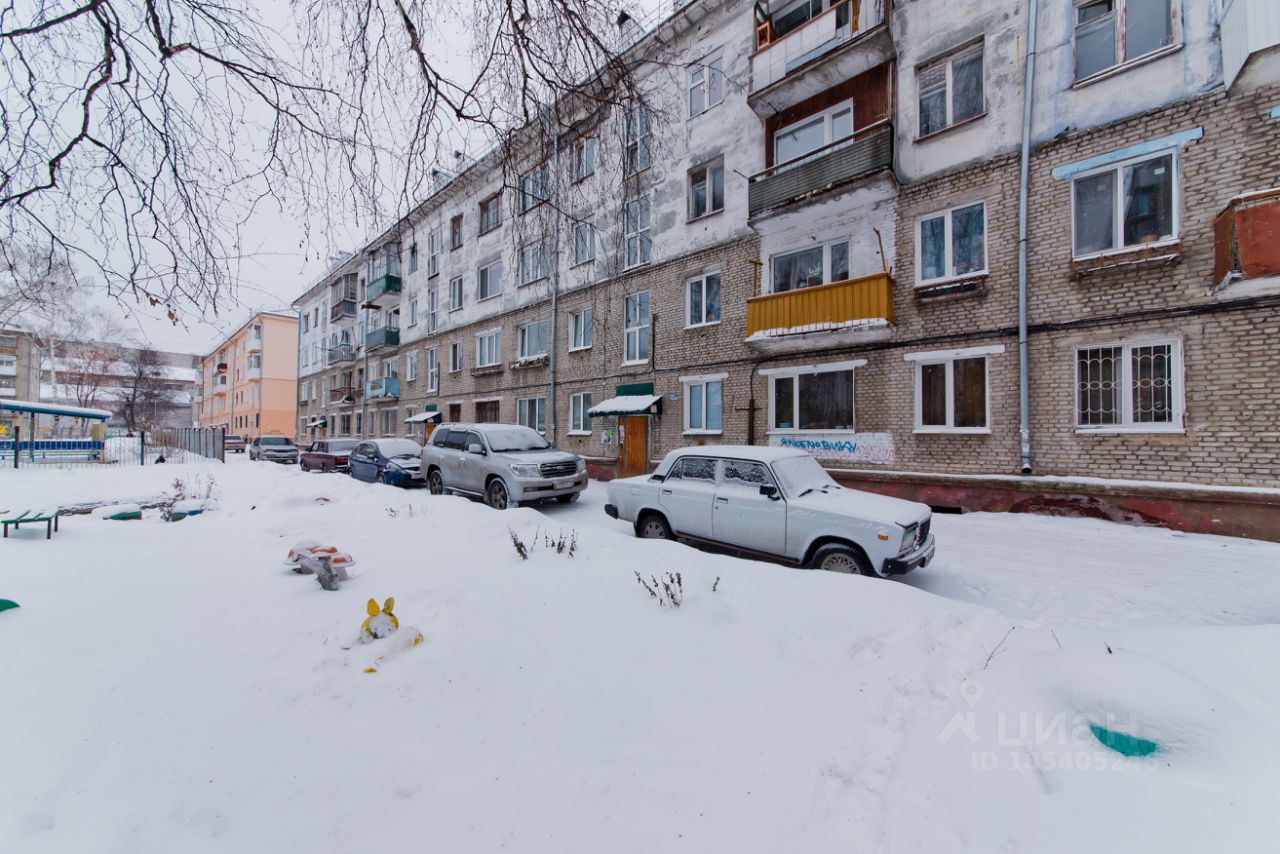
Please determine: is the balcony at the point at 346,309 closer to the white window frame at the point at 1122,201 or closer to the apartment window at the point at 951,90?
the apartment window at the point at 951,90

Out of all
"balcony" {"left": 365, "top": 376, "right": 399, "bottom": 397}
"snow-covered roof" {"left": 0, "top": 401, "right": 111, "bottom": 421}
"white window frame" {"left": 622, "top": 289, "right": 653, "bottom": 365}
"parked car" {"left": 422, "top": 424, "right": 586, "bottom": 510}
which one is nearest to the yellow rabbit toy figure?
"parked car" {"left": 422, "top": 424, "right": 586, "bottom": 510}

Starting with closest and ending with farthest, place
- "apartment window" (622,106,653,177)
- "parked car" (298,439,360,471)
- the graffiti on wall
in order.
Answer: "apartment window" (622,106,653,177), the graffiti on wall, "parked car" (298,439,360,471)

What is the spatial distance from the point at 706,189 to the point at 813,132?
3.03 metres

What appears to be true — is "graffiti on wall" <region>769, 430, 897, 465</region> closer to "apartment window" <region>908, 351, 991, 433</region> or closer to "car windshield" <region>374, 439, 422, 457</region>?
"apartment window" <region>908, 351, 991, 433</region>

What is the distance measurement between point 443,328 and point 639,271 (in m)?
12.4

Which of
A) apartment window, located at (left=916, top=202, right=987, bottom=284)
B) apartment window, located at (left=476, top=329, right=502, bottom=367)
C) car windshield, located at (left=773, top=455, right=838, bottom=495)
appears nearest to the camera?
car windshield, located at (left=773, top=455, right=838, bottom=495)

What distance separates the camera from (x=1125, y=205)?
8.08 metres

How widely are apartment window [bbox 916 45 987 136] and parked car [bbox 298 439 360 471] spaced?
63.5ft

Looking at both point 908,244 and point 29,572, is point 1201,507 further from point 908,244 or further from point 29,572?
point 29,572

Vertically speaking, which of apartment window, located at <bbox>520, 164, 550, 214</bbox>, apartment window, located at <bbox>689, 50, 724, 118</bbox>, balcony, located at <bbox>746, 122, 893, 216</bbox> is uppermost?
apartment window, located at <bbox>689, 50, 724, 118</bbox>

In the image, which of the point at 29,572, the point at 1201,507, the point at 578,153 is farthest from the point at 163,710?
the point at 1201,507

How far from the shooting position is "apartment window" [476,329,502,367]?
19906mm

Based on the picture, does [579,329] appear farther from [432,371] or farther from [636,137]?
[636,137]

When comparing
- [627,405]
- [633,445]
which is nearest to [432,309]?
[627,405]
